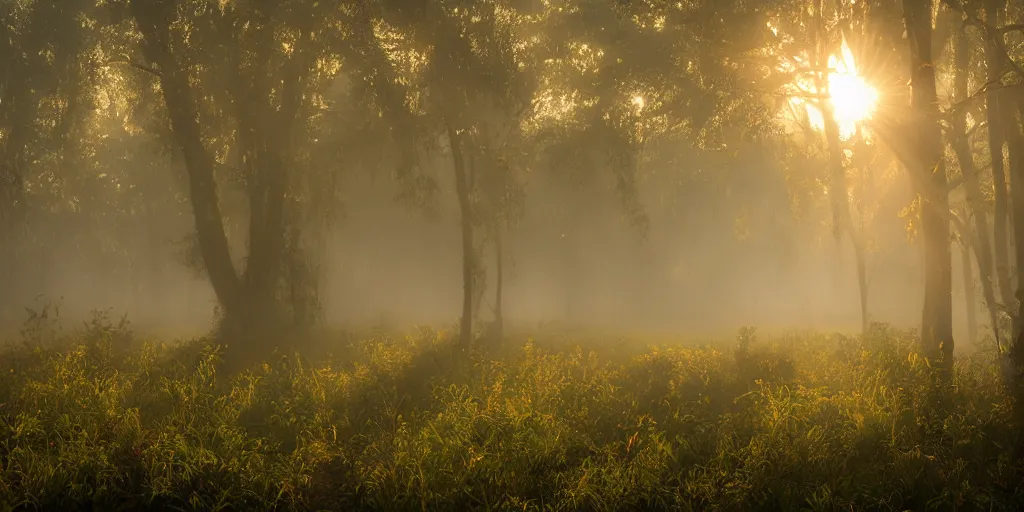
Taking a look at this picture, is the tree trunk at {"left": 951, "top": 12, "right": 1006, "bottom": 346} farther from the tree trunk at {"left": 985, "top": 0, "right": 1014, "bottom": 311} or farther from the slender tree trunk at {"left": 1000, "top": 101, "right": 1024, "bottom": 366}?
the slender tree trunk at {"left": 1000, "top": 101, "right": 1024, "bottom": 366}

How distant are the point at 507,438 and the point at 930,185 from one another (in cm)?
980

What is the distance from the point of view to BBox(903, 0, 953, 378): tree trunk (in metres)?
12.8

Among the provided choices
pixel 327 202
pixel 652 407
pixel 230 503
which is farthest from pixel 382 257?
pixel 230 503

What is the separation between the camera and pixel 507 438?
9133 millimetres

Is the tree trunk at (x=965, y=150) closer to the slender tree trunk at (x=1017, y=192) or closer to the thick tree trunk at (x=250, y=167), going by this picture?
the slender tree trunk at (x=1017, y=192)

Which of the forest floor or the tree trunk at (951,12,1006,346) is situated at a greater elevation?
the tree trunk at (951,12,1006,346)

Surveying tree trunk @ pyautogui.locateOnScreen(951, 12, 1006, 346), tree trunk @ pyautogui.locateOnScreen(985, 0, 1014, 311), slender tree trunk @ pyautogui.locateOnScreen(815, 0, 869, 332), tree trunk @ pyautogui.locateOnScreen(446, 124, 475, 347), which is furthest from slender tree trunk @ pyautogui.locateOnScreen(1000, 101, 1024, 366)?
tree trunk @ pyautogui.locateOnScreen(446, 124, 475, 347)

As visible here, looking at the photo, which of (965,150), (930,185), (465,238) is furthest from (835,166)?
(465,238)

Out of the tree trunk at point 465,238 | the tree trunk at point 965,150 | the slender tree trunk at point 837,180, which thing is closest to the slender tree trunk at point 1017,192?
the tree trunk at point 965,150

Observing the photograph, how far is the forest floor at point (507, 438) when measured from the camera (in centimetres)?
752

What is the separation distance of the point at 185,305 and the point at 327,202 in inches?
1842

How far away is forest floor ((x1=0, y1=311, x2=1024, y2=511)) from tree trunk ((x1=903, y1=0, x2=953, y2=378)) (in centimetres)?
89

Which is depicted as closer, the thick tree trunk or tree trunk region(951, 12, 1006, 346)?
tree trunk region(951, 12, 1006, 346)

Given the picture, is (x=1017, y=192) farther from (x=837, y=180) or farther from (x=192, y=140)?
(x=192, y=140)
